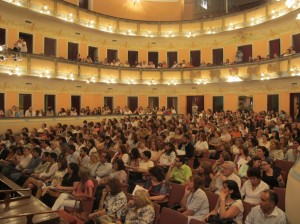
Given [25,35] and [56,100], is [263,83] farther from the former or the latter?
[25,35]

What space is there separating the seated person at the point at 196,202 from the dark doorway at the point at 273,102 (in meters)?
17.9

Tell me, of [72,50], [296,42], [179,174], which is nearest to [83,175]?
[179,174]

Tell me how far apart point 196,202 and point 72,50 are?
1977 cm

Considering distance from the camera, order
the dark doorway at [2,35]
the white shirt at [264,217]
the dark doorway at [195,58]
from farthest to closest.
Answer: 1. the dark doorway at [195,58]
2. the dark doorway at [2,35]
3. the white shirt at [264,217]

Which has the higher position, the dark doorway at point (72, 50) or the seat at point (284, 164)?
the dark doorway at point (72, 50)

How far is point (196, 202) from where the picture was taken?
5.16 meters

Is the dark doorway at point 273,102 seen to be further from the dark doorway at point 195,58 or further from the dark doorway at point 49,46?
the dark doorway at point 49,46

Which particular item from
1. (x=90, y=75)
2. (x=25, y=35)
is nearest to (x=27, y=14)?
(x=25, y=35)

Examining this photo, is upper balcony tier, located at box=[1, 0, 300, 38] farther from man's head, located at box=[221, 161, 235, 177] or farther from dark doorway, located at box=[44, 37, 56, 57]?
man's head, located at box=[221, 161, 235, 177]

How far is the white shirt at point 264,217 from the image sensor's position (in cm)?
397

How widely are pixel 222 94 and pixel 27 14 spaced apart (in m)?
15.0

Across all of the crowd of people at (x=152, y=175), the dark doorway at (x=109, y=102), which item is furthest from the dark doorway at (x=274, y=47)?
the dark doorway at (x=109, y=102)

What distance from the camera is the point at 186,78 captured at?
24.9 metres

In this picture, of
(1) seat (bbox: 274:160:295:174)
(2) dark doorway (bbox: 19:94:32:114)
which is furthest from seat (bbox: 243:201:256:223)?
(2) dark doorway (bbox: 19:94:32:114)
